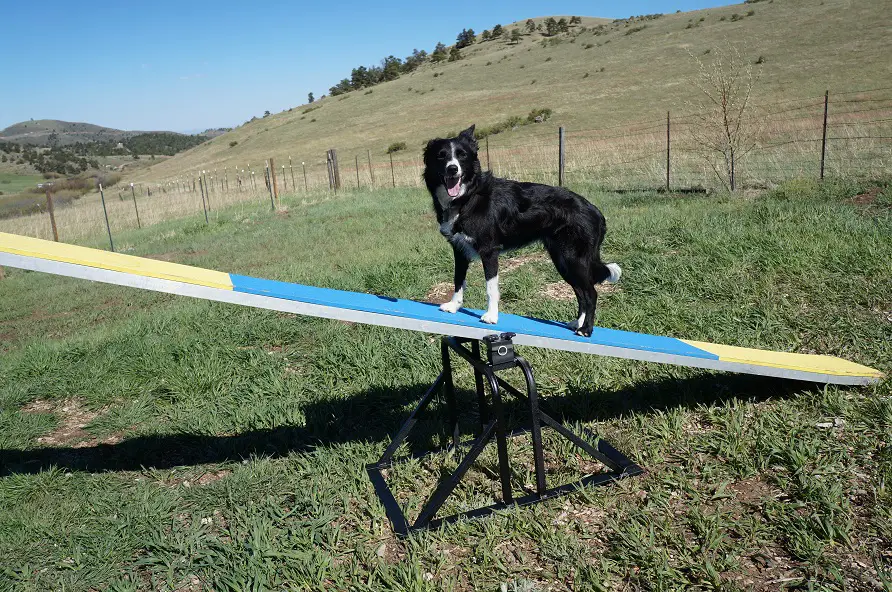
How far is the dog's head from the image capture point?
3.20 metres

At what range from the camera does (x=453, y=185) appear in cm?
323

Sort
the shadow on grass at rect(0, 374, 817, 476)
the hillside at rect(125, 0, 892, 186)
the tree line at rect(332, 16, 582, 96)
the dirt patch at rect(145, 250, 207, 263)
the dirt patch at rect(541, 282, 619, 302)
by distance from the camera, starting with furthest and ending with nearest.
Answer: the tree line at rect(332, 16, 582, 96)
the hillside at rect(125, 0, 892, 186)
the dirt patch at rect(145, 250, 207, 263)
the dirt patch at rect(541, 282, 619, 302)
the shadow on grass at rect(0, 374, 817, 476)

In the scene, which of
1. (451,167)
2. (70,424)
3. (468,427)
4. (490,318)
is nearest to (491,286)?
(490,318)

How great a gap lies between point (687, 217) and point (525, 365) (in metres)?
6.42

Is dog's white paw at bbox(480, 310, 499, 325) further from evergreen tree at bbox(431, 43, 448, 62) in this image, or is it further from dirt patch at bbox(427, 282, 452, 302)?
evergreen tree at bbox(431, 43, 448, 62)

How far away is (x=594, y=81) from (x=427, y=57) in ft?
154

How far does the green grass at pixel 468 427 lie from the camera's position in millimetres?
2633

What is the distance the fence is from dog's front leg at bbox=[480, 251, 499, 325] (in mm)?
9808

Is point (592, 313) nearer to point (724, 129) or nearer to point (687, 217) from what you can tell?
point (687, 217)

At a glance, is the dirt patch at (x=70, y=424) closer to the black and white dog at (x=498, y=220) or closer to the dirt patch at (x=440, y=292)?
the black and white dog at (x=498, y=220)

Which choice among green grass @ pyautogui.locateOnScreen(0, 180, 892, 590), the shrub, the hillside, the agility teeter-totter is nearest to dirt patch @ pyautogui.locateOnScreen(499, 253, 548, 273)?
green grass @ pyautogui.locateOnScreen(0, 180, 892, 590)

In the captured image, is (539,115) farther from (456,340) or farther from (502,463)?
(502,463)

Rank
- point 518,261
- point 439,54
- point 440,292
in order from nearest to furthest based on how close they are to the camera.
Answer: point 440,292 < point 518,261 < point 439,54

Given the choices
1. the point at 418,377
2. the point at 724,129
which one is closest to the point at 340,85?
the point at 724,129
